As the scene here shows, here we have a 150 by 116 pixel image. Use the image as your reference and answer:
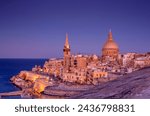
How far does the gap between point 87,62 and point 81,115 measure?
51.2ft

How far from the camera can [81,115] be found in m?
1.87

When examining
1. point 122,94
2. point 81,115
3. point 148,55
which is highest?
point 148,55

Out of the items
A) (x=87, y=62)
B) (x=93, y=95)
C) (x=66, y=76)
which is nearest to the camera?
(x=93, y=95)

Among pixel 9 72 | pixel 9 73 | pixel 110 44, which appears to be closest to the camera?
pixel 110 44

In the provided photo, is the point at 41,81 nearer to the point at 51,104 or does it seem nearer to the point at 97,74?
the point at 97,74

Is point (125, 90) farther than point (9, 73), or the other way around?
point (9, 73)

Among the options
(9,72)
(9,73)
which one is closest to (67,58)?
(9,73)

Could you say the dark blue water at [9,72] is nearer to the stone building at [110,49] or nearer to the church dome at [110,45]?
the stone building at [110,49]

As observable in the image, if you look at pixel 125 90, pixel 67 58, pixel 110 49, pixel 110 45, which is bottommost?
pixel 125 90

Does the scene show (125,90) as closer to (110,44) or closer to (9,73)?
(110,44)

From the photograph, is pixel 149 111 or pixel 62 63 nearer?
pixel 149 111

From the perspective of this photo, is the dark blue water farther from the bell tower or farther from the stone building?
the stone building

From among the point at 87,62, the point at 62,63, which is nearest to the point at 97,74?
the point at 87,62

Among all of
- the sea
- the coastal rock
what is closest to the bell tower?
the sea
